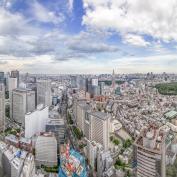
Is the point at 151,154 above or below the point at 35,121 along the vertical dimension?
above

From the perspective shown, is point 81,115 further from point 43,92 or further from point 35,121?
point 43,92

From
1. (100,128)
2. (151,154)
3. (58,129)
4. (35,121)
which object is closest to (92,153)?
(100,128)

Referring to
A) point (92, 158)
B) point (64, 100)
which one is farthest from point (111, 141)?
point (64, 100)

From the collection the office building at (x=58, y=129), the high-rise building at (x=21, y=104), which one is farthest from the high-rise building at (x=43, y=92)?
the office building at (x=58, y=129)

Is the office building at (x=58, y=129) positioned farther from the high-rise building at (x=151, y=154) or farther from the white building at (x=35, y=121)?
the high-rise building at (x=151, y=154)

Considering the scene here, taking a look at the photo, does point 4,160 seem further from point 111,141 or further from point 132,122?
point 132,122
